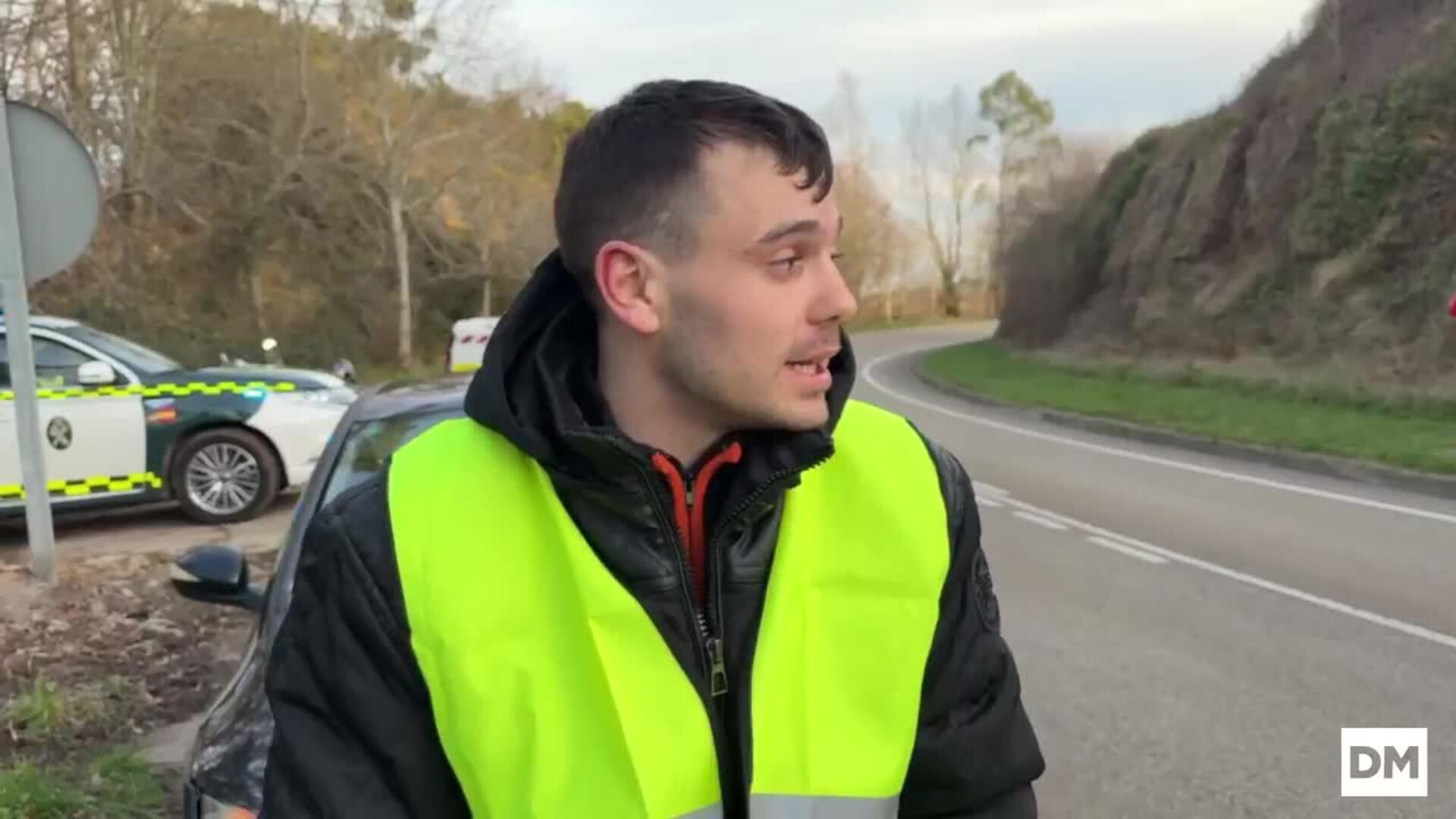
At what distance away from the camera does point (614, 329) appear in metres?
A: 1.73

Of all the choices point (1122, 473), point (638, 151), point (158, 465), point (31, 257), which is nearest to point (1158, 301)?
point (1122, 473)

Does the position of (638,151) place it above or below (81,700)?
above

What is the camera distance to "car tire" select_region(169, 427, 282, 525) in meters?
10.5

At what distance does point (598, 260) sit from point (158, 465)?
9709mm

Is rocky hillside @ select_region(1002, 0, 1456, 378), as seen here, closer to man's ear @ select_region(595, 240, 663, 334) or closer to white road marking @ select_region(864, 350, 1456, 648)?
white road marking @ select_region(864, 350, 1456, 648)

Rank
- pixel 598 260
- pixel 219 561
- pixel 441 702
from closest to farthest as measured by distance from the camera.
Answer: pixel 441 702, pixel 598 260, pixel 219 561

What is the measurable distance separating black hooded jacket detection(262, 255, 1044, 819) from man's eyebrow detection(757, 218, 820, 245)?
0.58ft

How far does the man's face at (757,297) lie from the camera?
1.59m

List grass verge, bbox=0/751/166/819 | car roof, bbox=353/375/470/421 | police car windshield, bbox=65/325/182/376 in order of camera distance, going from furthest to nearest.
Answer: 1. police car windshield, bbox=65/325/182/376
2. car roof, bbox=353/375/470/421
3. grass verge, bbox=0/751/166/819

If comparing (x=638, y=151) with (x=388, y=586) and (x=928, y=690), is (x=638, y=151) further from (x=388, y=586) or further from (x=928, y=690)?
(x=928, y=690)

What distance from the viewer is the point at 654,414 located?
171 centimetres

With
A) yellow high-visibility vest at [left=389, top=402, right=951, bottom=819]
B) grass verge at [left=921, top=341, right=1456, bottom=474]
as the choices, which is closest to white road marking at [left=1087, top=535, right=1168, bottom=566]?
grass verge at [left=921, top=341, right=1456, bottom=474]

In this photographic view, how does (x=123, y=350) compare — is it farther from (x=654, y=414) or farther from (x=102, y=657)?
(x=654, y=414)

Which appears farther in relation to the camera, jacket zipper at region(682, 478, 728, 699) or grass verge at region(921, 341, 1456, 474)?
grass verge at region(921, 341, 1456, 474)
